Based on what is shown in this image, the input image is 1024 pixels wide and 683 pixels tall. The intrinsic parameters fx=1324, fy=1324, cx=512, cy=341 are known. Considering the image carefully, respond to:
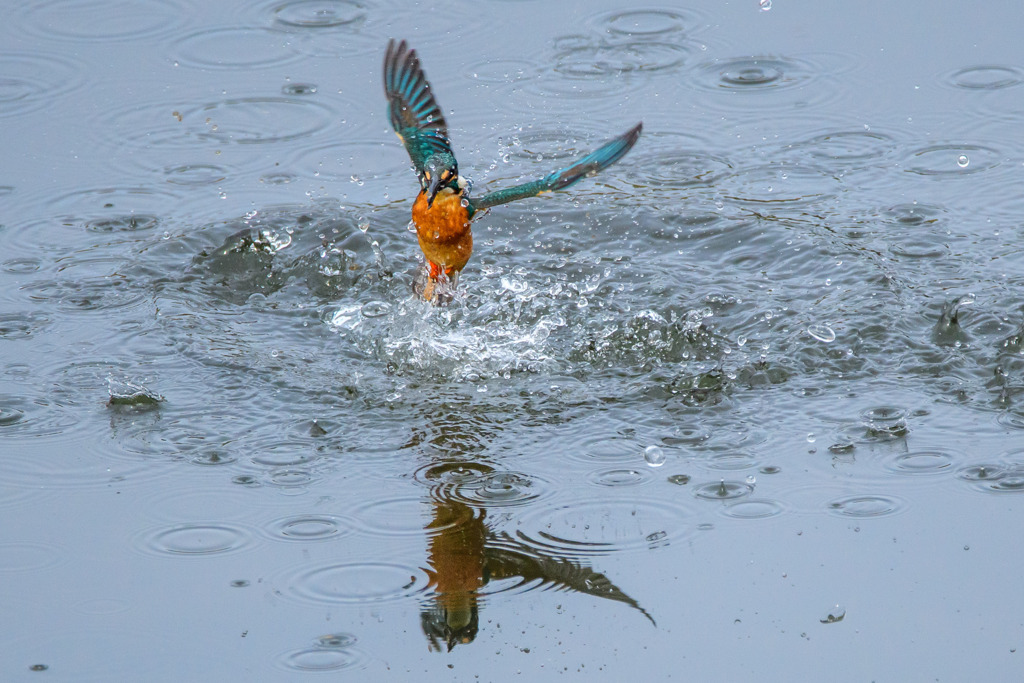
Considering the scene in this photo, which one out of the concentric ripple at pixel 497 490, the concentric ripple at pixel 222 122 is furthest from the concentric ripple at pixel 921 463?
the concentric ripple at pixel 222 122

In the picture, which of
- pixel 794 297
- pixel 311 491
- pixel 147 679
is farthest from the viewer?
pixel 794 297

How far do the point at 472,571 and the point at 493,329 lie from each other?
178 centimetres

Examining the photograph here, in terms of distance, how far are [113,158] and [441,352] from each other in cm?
243

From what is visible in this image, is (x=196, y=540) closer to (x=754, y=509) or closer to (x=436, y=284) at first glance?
(x=754, y=509)

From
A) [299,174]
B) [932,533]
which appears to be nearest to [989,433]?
[932,533]

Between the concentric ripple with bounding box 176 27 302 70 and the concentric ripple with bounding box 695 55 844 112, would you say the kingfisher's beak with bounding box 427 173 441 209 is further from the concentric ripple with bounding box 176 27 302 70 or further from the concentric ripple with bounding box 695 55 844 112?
the concentric ripple with bounding box 176 27 302 70

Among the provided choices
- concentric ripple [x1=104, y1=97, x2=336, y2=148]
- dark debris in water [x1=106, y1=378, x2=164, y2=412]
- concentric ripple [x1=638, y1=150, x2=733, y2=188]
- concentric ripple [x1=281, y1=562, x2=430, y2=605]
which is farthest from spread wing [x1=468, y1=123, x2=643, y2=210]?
concentric ripple [x1=104, y1=97, x2=336, y2=148]

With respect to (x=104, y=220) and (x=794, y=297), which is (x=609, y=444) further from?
(x=104, y=220)

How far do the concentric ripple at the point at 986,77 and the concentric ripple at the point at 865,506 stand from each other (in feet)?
12.1

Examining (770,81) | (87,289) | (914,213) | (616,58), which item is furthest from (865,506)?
(616,58)

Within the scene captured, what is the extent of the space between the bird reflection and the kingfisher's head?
1.55 metres

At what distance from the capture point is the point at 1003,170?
20.2ft

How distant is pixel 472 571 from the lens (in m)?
3.63

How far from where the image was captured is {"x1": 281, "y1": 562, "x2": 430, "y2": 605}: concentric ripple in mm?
3498
